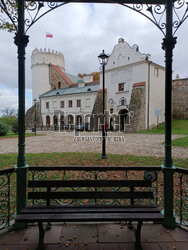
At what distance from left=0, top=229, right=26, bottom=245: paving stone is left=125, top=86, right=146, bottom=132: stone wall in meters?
21.7

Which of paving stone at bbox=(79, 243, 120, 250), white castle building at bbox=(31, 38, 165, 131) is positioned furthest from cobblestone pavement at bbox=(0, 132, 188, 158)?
white castle building at bbox=(31, 38, 165, 131)

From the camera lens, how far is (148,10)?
116 inches

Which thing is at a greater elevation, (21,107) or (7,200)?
(21,107)

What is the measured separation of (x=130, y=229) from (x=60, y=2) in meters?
3.73

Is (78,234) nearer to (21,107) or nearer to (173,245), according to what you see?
(173,245)

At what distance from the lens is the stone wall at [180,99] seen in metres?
29.4

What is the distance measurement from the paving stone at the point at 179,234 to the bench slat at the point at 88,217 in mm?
537

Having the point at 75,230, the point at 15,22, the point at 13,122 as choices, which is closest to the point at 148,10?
the point at 15,22

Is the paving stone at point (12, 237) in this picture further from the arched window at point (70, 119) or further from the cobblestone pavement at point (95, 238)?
the arched window at point (70, 119)

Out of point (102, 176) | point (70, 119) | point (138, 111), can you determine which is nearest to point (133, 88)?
point (138, 111)

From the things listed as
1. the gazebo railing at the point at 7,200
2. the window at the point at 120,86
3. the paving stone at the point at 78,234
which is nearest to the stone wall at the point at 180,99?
the window at the point at 120,86

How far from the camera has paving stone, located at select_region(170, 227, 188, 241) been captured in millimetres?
2432

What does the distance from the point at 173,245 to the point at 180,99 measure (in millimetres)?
31300

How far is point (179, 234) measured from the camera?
2521mm
